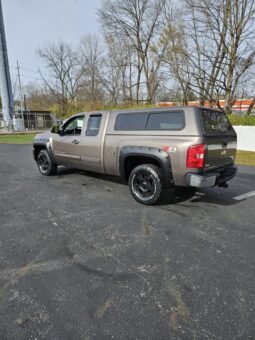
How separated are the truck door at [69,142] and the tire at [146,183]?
1817 mm

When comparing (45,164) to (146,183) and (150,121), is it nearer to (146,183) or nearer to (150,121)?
(146,183)

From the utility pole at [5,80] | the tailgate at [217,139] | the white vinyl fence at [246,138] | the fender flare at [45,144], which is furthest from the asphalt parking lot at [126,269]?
the utility pole at [5,80]

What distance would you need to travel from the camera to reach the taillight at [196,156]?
3.56 metres

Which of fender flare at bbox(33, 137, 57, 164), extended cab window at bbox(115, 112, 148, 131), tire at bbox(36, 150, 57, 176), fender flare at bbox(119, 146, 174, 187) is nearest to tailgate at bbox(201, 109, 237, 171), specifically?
fender flare at bbox(119, 146, 174, 187)

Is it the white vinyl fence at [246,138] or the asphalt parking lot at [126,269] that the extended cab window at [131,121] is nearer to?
the asphalt parking lot at [126,269]

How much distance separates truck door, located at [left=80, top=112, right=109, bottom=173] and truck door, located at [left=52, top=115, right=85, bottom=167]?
0.75ft

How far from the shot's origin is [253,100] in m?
16.4

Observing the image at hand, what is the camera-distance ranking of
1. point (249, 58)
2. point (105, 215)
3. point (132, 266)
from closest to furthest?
1. point (132, 266)
2. point (105, 215)
3. point (249, 58)

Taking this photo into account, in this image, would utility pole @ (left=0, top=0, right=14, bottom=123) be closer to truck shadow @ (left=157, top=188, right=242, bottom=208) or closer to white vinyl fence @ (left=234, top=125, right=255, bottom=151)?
white vinyl fence @ (left=234, top=125, right=255, bottom=151)

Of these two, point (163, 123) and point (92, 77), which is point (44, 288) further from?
point (92, 77)

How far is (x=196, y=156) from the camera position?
3.58 m

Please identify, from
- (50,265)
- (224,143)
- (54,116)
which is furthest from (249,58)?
(54,116)

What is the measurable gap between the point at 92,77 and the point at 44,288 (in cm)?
3536

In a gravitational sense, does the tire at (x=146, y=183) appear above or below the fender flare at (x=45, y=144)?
below
